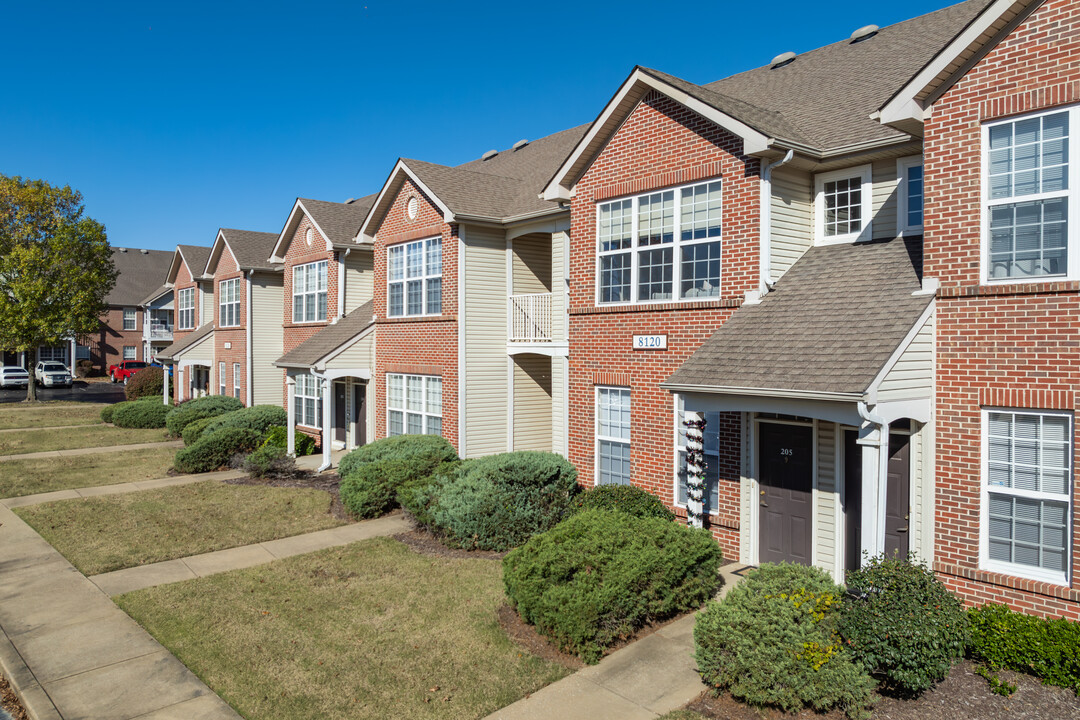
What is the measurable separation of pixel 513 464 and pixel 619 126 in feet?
21.7

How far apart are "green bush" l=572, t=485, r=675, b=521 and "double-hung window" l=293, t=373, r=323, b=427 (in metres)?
13.5

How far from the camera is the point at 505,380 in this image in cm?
1825

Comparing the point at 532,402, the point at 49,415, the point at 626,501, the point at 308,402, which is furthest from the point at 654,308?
the point at 49,415

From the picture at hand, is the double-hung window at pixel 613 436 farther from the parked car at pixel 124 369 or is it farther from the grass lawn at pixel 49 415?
the parked car at pixel 124 369

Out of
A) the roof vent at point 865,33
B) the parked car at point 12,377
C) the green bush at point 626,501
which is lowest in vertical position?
the green bush at point 626,501

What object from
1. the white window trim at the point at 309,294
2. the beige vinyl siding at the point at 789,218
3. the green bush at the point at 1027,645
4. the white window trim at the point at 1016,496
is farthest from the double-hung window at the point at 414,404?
the green bush at the point at 1027,645

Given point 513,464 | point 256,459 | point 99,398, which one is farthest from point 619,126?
point 99,398

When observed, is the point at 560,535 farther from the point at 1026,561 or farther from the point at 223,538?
the point at 223,538

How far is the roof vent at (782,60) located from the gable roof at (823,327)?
6.73 m

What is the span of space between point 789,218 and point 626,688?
7.60 meters

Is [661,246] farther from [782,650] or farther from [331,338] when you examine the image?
→ [331,338]

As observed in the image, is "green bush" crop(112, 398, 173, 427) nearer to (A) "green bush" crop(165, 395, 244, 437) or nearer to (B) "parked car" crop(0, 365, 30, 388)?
(A) "green bush" crop(165, 395, 244, 437)

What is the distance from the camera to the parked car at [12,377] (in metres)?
51.9

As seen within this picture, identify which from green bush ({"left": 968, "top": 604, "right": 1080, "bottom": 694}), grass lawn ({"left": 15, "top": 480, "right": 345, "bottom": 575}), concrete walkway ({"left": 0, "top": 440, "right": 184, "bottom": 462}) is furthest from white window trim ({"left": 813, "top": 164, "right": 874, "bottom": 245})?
concrete walkway ({"left": 0, "top": 440, "right": 184, "bottom": 462})
